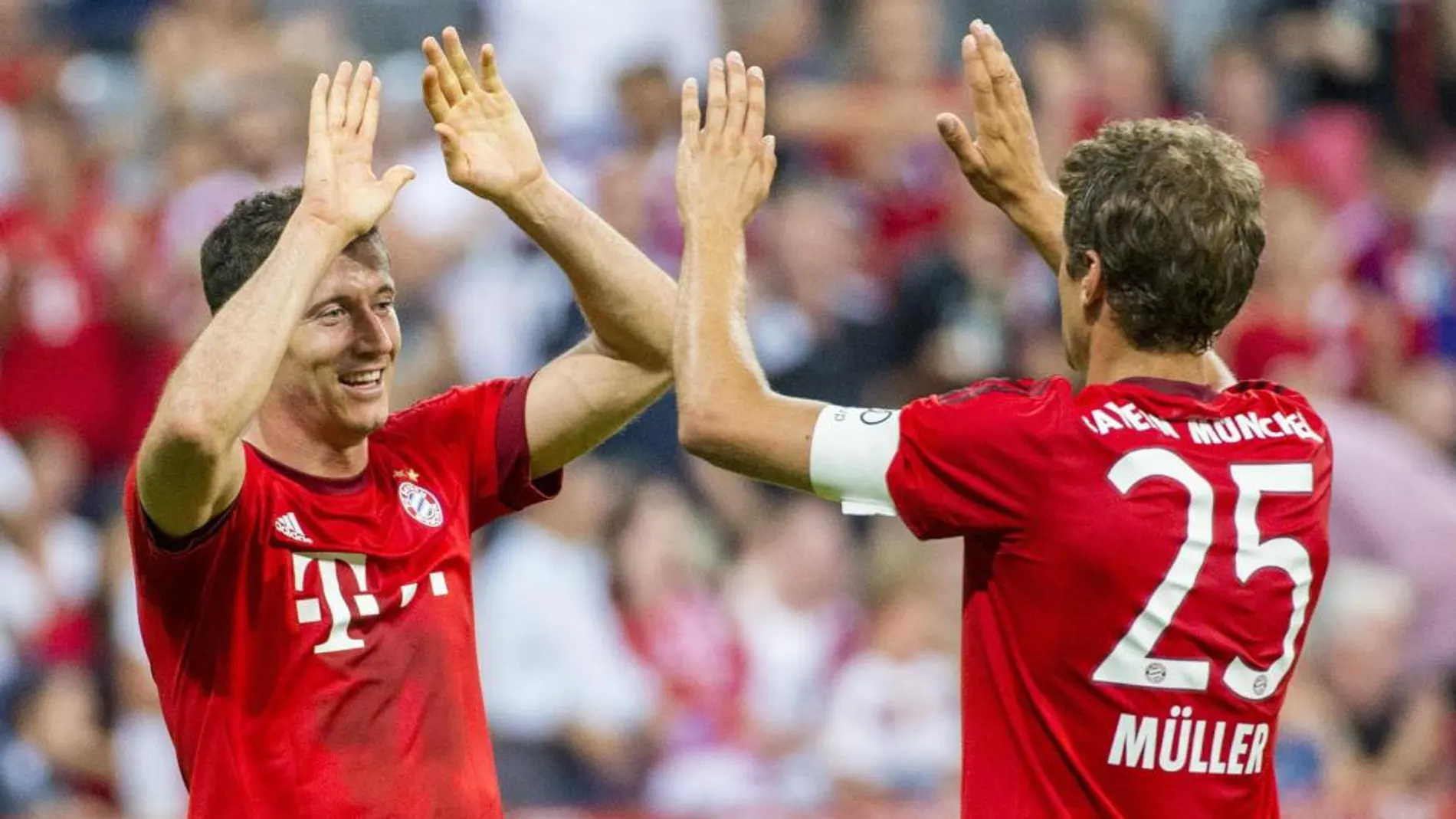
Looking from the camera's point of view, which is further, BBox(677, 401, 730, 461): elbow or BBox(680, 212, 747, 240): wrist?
BBox(680, 212, 747, 240): wrist

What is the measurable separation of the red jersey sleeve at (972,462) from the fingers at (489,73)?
1181mm

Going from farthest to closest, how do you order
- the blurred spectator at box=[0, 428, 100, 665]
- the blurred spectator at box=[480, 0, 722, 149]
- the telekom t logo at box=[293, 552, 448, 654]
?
the blurred spectator at box=[480, 0, 722, 149]
the blurred spectator at box=[0, 428, 100, 665]
the telekom t logo at box=[293, 552, 448, 654]

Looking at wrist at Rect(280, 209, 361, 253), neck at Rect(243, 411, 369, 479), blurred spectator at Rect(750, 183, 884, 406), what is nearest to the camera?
wrist at Rect(280, 209, 361, 253)

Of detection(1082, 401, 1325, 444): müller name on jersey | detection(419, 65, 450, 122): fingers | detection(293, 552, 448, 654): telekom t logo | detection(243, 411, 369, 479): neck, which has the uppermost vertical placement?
detection(419, 65, 450, 122): fingers

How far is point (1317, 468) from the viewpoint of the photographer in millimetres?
3801

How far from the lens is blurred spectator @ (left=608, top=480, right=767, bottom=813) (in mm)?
8953

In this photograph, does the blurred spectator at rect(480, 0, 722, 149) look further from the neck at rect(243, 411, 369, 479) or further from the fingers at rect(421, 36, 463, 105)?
the neck at rect(243, 411, 369, 479)

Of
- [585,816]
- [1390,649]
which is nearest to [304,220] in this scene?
[585,816]

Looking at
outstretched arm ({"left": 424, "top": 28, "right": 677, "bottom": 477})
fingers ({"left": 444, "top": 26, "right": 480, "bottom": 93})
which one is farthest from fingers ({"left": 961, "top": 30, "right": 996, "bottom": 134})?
fingers ({"left": 444, "top": 26, "right": 480, "bottom": 93})

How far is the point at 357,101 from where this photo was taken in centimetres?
401

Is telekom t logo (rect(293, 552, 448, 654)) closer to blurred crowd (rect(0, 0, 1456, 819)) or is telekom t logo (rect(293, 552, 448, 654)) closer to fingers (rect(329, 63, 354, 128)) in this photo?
fingers (rect(329, 63, 354, 128))

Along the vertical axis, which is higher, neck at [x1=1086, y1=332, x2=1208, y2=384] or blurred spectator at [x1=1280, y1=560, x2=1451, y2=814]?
neck at [x1=1086, y1=332, x2=1208, y2=384]

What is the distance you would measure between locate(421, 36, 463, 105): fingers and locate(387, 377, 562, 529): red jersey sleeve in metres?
0.62

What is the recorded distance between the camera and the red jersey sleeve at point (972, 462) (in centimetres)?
362
